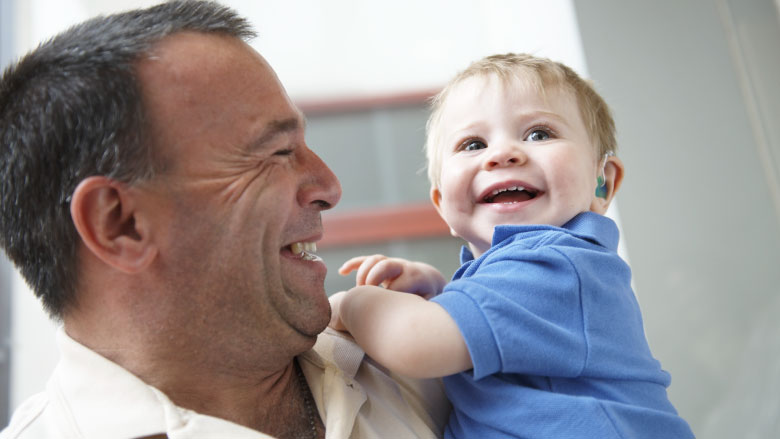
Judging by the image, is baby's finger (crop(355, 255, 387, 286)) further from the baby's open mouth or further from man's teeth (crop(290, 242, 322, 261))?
the baby's open mouth

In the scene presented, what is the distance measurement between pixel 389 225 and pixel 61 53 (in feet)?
6.79

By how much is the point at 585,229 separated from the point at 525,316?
0.80ft

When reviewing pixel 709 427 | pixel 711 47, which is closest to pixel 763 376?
pixel 709 427

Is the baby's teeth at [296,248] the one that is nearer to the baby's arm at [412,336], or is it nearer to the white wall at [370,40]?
the baby's arm at [412,336]

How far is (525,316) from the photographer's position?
89cm

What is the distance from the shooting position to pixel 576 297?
0.93 meters

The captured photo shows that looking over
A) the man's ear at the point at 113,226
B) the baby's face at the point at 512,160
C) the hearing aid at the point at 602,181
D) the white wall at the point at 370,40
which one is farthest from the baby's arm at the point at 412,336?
the white wall at the point at 370,40

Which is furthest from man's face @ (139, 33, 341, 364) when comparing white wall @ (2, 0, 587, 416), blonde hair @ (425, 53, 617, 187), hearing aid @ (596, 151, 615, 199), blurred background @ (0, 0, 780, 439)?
white wall @ (2, 0, 587, 416)

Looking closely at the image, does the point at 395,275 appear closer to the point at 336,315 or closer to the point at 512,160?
the point at 336,315

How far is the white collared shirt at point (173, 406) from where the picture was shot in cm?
90

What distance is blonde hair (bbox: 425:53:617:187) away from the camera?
117 cm

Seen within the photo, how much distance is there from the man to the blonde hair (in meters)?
0.38

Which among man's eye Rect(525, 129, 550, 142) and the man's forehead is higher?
the man's forehead

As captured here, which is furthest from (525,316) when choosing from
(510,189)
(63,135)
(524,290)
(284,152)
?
(63,135)
